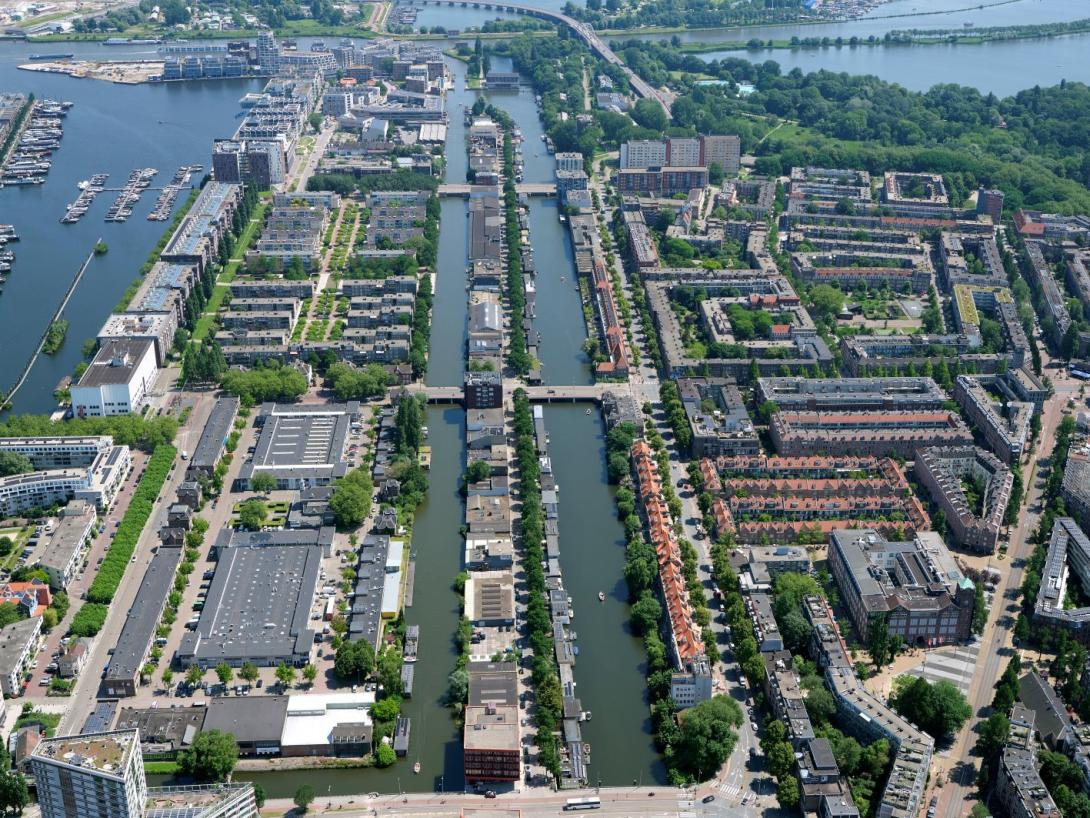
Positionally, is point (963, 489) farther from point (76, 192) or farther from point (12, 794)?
point (76, 192)

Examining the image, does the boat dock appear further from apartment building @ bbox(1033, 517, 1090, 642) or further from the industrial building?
apartment building @ bbox(1033, 517, 1090, 642)

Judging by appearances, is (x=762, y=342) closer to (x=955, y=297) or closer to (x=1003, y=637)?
(x=955, y=297)

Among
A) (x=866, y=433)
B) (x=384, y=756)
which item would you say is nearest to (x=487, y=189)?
(x=866, y=433)

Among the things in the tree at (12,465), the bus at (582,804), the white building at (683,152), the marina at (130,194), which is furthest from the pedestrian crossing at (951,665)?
the marina at (130,194)

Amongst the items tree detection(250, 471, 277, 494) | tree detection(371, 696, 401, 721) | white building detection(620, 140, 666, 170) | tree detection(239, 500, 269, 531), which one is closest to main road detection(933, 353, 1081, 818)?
tree detection(371, 696, 401, 721)

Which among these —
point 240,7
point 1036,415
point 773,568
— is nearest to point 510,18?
point 240,7

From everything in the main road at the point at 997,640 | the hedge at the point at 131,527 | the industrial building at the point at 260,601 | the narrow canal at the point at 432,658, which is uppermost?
the hedge at the point at 131,527

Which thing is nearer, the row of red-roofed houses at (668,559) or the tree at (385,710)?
the tree at (385,710)

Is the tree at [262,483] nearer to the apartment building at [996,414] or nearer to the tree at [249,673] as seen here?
the tree at [249,673]
